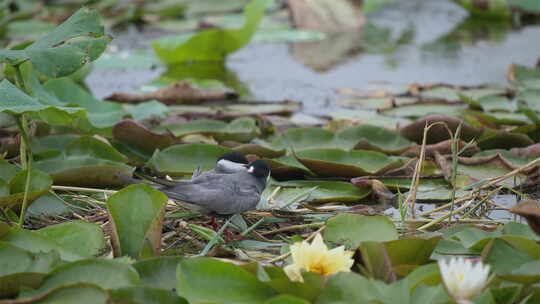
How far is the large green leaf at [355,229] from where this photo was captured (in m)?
2.34

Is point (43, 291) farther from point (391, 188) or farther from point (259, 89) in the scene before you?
point (259, 89)

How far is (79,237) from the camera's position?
2307 millimetres

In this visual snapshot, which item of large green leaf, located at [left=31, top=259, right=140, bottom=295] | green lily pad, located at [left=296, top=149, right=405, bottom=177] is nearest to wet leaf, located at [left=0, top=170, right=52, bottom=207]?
large green leaf, located at [left=31, top=259, right=140, bottom=295]

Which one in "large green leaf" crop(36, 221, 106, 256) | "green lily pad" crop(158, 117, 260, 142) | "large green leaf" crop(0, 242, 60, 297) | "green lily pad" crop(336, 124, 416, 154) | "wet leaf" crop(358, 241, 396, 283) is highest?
"wet leaf" crop(358, 241, 396, 283)

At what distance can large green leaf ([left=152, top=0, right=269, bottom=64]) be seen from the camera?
562 cm

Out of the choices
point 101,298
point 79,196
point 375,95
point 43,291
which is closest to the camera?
point 101,298

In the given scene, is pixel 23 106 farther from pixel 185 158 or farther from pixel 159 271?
pixel 185 158

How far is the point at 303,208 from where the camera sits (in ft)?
9.61

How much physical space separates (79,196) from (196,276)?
1106 mm

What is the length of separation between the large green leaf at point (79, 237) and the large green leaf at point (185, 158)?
36.9 inches

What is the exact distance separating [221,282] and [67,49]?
1141mm

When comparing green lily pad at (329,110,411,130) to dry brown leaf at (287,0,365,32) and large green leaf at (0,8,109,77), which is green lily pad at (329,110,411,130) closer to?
large green leaf at (0,8,109,77)

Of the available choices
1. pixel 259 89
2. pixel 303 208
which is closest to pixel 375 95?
pixel 259 89

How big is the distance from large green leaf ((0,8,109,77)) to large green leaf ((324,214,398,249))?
3.38 ft
